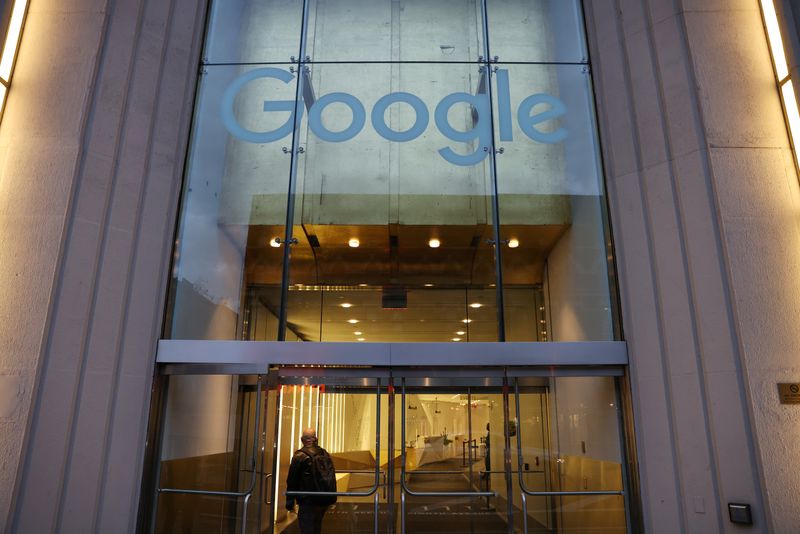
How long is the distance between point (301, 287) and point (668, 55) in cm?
512

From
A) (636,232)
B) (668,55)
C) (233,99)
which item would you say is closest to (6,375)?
(233,99)

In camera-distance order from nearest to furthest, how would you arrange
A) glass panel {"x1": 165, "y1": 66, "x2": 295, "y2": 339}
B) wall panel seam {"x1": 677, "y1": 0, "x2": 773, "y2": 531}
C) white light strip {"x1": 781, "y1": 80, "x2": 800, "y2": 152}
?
wall panel seam {"x1": 677, "y1": 0, "x2": 773, "y2": 531}
white light strip {"x1": 781, "y1": 80, "x2": 800, "y2": 152}
glass panel {"x1": 165, "y1": 66, "x2": 295, "y2": 339}

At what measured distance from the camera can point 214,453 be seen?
256 inches

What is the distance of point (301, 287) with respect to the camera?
7012 mm

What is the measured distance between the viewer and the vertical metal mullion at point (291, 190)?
6832mm

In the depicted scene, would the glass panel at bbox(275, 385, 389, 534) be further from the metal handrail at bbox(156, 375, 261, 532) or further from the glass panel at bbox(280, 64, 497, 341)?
the glass panel at bbox(280, 64, 497, 341)

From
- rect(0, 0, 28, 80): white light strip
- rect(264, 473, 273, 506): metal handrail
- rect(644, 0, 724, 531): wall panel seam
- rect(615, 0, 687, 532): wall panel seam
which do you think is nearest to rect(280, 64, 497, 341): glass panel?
rect(264, 473, 273, 506): metal handrail

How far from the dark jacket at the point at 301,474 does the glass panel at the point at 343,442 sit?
0.06m

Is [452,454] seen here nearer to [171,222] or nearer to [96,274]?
[171,222]

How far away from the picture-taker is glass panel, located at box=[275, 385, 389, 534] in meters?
6.39

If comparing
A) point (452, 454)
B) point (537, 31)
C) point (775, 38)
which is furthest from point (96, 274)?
point (775, 38)

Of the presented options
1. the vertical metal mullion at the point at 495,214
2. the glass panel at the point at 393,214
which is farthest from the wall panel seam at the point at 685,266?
the glass panel at the point at 393,214

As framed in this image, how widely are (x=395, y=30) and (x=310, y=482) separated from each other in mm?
6167

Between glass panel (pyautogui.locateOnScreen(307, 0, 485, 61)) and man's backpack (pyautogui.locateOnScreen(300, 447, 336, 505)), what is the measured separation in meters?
5.28
